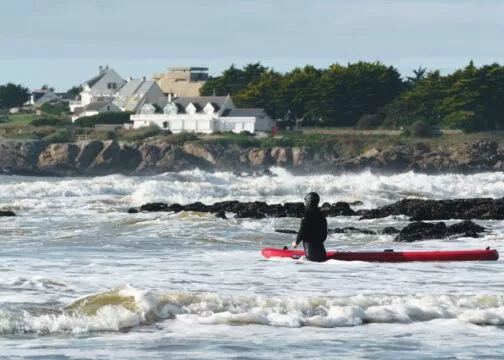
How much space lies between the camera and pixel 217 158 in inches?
4023

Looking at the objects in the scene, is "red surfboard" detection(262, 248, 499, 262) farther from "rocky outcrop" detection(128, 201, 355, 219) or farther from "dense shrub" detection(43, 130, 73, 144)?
"dense shrub" detection(43, 130, 73, 144)

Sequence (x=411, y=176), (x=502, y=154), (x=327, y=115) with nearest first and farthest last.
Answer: (x=411, y=176), (x=502, y=154), (x=327, y=115)

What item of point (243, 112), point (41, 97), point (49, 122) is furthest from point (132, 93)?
point (41, 97)

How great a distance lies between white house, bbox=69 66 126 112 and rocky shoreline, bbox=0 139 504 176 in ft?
116

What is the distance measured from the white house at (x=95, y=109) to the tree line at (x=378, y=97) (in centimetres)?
1406

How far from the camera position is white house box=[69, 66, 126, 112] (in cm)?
14025

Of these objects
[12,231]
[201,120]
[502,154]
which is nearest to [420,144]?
[502,154]

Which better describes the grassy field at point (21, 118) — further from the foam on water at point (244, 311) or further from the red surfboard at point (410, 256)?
the foam on water at point (244, 311)

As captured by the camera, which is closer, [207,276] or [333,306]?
[333,306]

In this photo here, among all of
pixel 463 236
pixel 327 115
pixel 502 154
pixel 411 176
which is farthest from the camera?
pixel 327 115

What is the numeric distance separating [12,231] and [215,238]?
18.2ft

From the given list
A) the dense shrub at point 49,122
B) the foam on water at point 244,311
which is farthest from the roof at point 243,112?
the foam on water at point 244,311

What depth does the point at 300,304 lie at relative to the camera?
1698 cm

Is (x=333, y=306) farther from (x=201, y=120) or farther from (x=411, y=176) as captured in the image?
(x=201, y=120)
